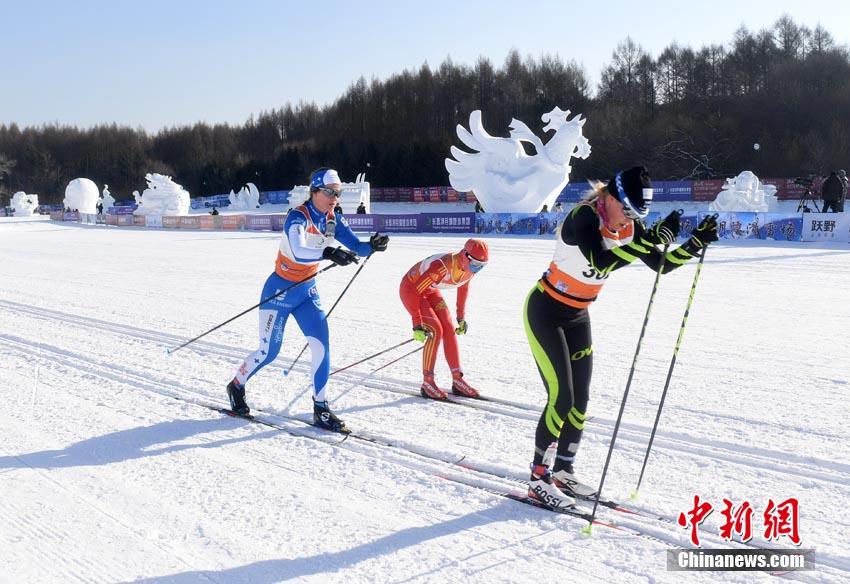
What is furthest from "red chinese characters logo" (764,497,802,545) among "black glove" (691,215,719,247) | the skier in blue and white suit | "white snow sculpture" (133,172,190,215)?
"white snow sculpture" (133,172,190,215)

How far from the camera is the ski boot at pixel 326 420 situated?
5.55m

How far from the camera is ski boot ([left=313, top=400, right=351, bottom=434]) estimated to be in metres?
5.55

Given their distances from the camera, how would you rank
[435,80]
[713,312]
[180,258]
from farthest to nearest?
[435,80]
[180,258]
[713,312]

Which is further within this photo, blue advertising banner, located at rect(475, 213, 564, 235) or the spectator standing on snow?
blue advertising banner, located at rect(475, 213, 564, 235)

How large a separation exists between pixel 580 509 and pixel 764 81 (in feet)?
195

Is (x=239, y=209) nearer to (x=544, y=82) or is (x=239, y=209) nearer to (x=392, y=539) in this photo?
(x=544, y=82)

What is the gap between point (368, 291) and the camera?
13195mm

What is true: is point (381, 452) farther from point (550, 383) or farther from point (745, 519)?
point (745, 519)

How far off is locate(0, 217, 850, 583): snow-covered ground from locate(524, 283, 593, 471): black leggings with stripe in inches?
19.5

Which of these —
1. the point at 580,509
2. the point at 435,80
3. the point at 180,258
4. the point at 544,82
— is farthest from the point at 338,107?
the point at 580,509

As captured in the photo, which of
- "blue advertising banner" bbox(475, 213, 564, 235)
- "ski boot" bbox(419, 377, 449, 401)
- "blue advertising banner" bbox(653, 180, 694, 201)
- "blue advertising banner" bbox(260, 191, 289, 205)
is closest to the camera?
"ski boot" bbox(419, 377, 449, 401)

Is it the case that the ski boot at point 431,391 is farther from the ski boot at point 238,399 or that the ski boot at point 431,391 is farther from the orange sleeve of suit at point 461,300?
the ski boot at point 238,399

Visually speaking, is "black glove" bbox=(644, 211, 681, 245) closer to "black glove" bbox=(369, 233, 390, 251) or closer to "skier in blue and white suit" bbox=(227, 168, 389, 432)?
"skier in blue and white suit" bbox=(227, 168, 389, 432)

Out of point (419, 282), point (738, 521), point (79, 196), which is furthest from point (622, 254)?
point (79, 196)
